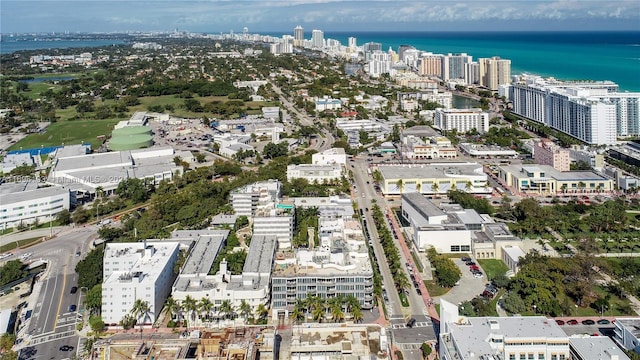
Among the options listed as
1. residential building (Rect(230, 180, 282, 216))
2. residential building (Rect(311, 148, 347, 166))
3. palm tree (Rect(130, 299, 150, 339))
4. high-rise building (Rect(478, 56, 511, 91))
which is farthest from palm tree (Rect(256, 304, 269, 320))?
high-rise building (Rect(478, 56, 511, 91))

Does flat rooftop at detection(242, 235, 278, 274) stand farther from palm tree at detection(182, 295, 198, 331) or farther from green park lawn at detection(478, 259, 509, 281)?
green park lawn at detection(478, 259, 509, 281)

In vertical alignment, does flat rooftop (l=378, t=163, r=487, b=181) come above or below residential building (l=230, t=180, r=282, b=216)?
above

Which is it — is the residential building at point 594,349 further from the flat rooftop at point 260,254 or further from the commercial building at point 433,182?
the commercial building at point 433,182

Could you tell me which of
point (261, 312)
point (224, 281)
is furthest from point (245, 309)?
point (224, 281)

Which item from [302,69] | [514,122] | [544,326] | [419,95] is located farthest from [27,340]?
[302,69]

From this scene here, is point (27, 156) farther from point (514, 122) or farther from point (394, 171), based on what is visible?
point (514, 122)

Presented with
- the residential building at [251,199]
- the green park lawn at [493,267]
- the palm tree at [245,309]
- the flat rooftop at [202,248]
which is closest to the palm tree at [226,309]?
the palm tree at [245,309]
